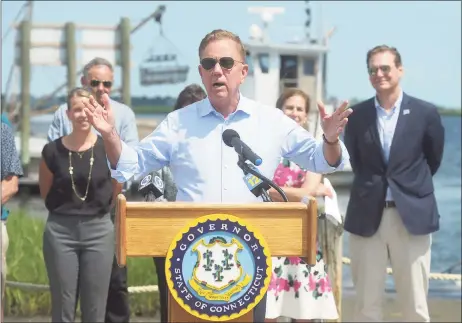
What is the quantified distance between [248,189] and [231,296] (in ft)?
1.76

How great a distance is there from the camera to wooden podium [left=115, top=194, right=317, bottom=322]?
3.18 m

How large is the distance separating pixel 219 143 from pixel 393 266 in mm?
2213

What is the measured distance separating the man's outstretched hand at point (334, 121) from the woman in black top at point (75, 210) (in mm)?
2023

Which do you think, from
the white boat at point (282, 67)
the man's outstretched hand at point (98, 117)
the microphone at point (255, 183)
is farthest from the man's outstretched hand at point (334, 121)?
the white boat at point (282, 67)

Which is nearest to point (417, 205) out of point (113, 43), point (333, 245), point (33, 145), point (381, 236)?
point (381, 236)

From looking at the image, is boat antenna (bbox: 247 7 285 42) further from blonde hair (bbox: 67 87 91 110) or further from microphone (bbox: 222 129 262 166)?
Answer: microphone (bbox: 222 129 262 166)

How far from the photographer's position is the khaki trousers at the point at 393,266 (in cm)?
541

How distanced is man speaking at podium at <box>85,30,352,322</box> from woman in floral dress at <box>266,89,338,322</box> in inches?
54.2

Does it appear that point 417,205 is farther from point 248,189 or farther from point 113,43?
point 113,43

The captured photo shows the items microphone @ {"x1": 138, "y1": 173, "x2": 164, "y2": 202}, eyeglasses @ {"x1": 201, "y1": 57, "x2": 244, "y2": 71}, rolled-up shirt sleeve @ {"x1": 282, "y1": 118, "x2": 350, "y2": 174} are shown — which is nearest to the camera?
eyeglasses @ {"x1": 201, "y1": 57, "x2": 244, "y2": 71}

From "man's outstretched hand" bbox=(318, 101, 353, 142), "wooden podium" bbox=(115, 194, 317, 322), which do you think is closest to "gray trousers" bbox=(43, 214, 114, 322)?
"wooden podium" bbox=(115, 194, 317, 322)

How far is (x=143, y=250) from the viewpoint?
10.5ft

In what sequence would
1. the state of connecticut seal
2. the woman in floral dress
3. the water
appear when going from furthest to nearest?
the water < the woman in floral dress < the state of connecticut seal

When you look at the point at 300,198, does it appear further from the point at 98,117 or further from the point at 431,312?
the point at 431,312
